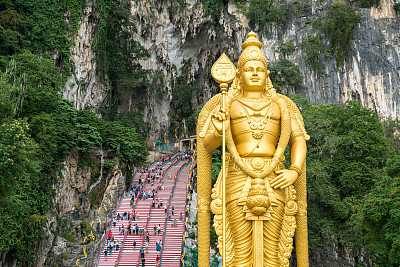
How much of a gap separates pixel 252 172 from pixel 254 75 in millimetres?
1574

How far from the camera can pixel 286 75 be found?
1090 inches

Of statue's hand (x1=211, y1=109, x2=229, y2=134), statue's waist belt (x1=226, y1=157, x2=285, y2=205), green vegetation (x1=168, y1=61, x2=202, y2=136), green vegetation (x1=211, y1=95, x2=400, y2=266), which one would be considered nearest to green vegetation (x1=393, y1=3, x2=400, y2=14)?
green vegetation (x1=211, y1=95, x2=400, y2=266)

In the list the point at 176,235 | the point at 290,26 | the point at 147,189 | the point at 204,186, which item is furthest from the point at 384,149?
the point at 290,26

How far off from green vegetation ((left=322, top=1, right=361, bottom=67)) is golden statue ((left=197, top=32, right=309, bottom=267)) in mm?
21830

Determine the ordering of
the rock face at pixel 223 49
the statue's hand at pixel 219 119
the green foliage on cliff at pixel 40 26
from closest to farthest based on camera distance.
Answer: the statue's hand at pixel 219 119 → the green foliage on cliff at pixel 40 26 → the rock face at pixel 223 49

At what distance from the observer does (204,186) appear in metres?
6.88

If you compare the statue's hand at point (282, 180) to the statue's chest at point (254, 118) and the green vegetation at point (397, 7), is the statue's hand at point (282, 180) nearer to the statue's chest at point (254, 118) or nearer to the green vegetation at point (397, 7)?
the statue's chest at point (254, 118)

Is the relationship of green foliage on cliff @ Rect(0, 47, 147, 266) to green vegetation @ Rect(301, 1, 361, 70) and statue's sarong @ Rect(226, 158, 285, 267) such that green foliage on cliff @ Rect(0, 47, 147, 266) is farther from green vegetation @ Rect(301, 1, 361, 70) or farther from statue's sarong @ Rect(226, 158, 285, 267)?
green vegetation @ Rect(301, 1, 361, 70)

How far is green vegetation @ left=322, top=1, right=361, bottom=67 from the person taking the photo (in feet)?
87.9

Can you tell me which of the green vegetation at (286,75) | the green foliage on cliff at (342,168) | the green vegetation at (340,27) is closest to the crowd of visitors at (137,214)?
the green foliage on cliff at (342,168)

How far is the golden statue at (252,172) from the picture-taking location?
6.13 m

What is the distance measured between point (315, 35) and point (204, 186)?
24.1 m

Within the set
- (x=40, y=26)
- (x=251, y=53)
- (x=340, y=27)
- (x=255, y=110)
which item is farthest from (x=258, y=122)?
(x=340, y=27)

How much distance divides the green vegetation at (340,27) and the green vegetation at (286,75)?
8.22 feet
